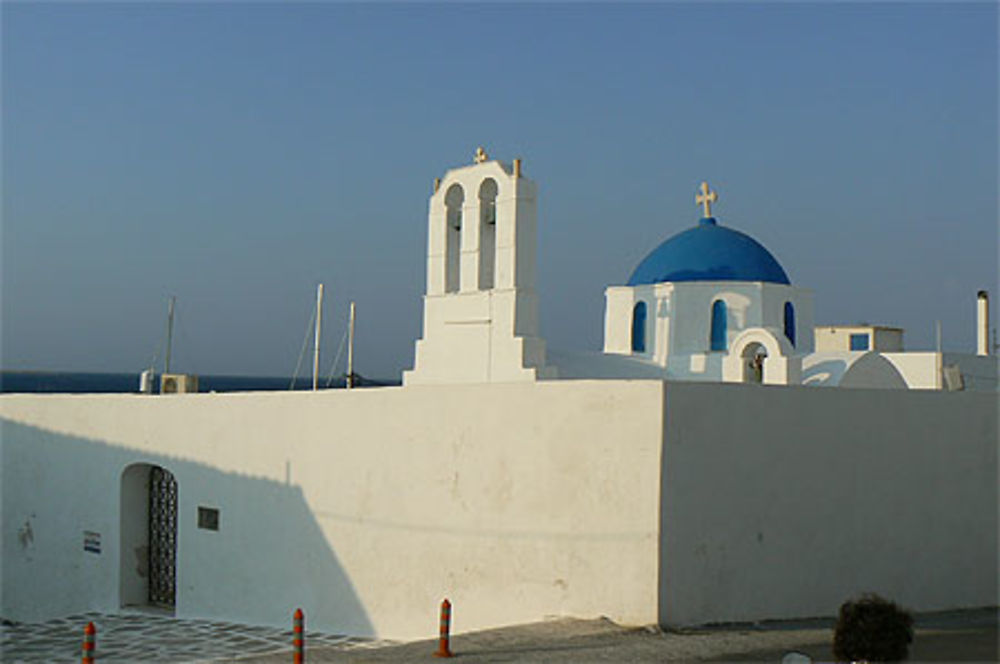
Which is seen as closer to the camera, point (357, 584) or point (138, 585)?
point (357, 584)

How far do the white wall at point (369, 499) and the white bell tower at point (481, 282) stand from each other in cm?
210

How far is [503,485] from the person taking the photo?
34.7ft

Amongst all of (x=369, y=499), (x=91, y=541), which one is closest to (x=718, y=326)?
(x=369, y=499)

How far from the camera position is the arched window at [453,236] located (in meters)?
14.3

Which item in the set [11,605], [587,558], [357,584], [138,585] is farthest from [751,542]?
[11,605]

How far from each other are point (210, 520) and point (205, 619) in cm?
126

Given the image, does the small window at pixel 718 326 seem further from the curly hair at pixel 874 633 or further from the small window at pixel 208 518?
the curly hair at pixel 874 633

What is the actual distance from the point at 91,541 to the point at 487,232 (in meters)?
7.24

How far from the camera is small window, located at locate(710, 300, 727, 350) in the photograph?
17500 millimetres

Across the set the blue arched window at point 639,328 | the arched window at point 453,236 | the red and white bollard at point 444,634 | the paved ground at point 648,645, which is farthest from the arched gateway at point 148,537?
the blue arched window at point 639,328

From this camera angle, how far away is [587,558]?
9.93 meters

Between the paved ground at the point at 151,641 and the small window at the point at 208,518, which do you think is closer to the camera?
the paved ground at the point at 151,641

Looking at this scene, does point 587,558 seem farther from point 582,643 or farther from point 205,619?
point 205,619

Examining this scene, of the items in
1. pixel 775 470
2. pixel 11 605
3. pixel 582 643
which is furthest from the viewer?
pixel 11 605
